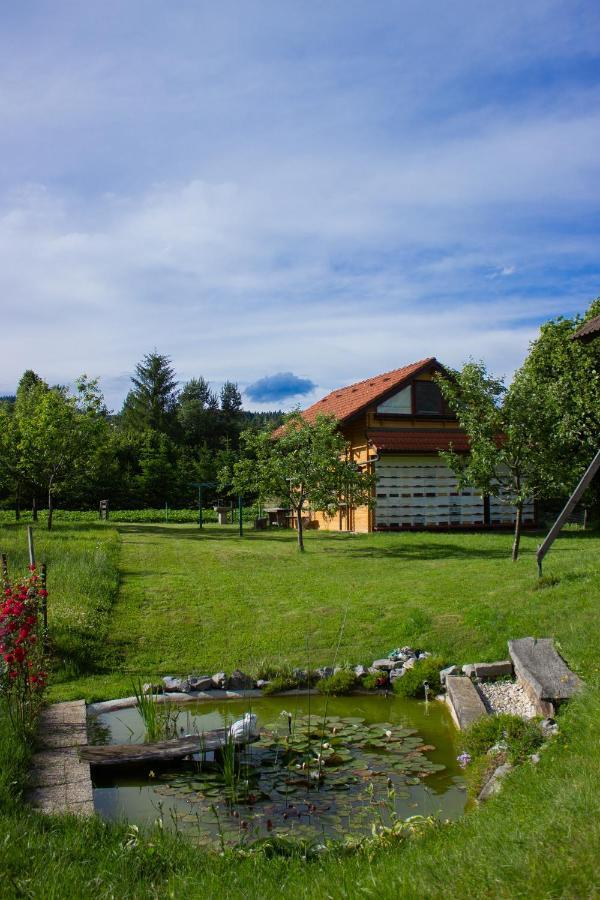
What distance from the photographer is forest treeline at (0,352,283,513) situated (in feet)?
80.5

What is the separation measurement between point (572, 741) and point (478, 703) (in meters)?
1.90

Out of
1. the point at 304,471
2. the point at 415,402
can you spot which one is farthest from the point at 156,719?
the point at 415,402

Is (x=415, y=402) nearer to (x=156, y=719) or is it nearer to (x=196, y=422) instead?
(x=156, y=719)

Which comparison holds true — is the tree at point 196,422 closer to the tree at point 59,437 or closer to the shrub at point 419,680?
the tree at point 59,437

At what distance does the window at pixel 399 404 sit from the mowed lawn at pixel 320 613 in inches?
399

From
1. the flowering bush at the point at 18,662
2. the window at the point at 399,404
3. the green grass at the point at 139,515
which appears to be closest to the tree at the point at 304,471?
the window at the point at 399,404

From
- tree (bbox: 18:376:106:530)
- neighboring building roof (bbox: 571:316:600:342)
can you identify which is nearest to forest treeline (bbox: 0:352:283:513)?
tree (bbox: 18:376:106:530)

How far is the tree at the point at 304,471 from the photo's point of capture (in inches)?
725

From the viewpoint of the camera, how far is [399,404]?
25766 mm

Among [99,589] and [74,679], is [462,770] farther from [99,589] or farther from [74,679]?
[99,589]

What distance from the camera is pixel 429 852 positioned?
3746 mm

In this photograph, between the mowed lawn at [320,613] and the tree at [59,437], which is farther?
the tree at [59,437]

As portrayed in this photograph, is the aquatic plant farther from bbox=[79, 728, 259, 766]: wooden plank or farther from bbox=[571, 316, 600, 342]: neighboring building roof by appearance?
bbox=[571, 316, 600, 342]: neighboring building roof

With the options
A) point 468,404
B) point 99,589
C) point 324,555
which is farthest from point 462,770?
point 324,555
